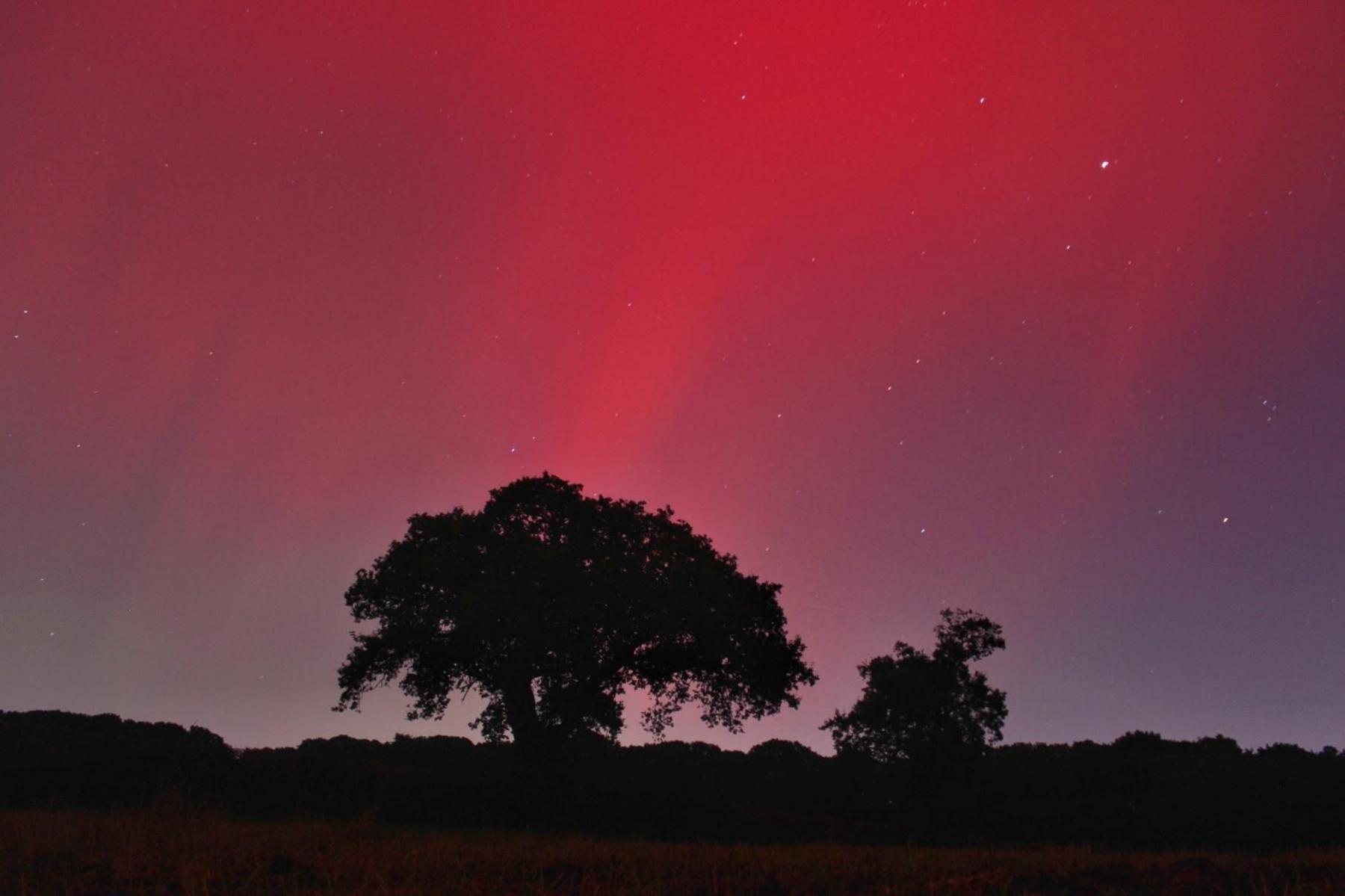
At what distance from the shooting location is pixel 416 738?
43.9 metres

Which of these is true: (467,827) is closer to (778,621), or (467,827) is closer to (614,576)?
(614,576)

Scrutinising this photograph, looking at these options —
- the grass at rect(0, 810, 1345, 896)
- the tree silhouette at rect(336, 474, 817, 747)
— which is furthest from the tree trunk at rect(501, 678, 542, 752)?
the grass at rect(0, 810, 1345, 896)

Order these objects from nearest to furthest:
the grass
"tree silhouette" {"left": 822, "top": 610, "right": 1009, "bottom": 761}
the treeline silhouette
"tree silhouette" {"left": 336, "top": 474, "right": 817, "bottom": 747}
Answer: the grass → the treeline silhouette → "tree silhouette" {"left": 336, "top": 474, "right": 817, "bottom": 747} → "tree silhouette" {"left": 822, "top": 610, "right": 1009, "bottom": 761}

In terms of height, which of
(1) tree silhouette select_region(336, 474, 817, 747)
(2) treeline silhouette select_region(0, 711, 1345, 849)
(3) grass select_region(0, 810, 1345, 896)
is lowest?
(3) grass select_region(0, 810, 1345, 896)

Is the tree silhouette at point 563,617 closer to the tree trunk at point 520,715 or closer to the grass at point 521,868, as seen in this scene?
the tree trunk at point 520,715

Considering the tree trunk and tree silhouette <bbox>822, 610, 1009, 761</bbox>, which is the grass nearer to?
the tree trunk

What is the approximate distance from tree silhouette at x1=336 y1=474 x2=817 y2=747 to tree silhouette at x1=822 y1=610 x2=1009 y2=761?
14.5 m

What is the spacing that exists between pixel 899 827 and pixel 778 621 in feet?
21.8

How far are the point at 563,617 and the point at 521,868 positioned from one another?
51.6 ft

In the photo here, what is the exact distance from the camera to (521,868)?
11.9 metres

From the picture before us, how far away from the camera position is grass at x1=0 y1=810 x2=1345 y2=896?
10.4 m

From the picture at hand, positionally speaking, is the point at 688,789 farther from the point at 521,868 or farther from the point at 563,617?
the point at 521,868

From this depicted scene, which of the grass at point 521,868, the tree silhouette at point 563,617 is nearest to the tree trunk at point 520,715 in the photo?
the tree silhouette at point 563,617

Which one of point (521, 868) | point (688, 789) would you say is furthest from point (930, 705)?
point (521, 868)
